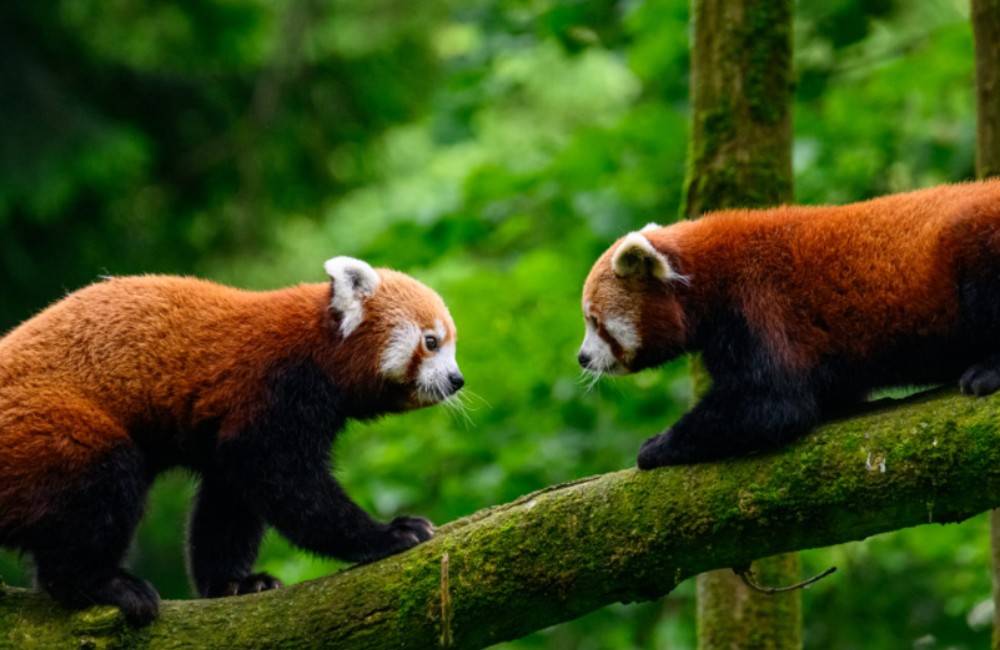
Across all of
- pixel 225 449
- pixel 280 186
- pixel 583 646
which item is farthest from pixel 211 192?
pixel 225 449

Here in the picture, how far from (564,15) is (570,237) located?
1.20m

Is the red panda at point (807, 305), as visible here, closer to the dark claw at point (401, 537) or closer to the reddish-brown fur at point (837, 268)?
the reddish-brown fur at point (837, 268)

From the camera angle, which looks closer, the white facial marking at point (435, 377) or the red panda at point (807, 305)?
the red panda at point (807, 305)

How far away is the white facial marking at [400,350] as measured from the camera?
4969mm

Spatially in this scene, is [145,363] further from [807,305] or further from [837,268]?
[837,268]

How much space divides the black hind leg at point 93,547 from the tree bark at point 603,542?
61mm

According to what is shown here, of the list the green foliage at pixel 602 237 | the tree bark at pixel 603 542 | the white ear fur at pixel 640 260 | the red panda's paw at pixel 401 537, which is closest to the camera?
the tree bark at pixel 603 542

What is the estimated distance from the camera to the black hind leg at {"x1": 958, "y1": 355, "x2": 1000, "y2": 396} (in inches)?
145

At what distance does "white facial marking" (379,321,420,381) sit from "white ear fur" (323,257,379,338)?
0.15 m

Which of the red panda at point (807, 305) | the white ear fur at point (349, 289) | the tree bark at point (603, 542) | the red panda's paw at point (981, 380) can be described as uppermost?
the white ear fur at point (349, 289)

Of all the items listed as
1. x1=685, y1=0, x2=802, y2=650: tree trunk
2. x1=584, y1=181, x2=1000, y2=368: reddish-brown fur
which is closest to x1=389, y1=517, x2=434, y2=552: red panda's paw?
x1=584, y1=181, x2=1000, y2=368: reddish-brown fur

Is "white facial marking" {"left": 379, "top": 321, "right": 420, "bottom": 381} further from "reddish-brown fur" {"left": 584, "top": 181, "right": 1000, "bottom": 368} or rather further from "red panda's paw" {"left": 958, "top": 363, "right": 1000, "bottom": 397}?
"red panda's paw" {"left": 958, "top": 363, "right": 1000, "bottom": 397}

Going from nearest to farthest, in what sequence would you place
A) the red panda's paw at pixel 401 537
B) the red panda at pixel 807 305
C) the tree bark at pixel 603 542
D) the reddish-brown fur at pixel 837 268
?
the tree bark at pixel 603 542, the red panda at pixel 807 305, the reddish-brown fur at pixel 837 268, the red panda's paw at pixel 401 537

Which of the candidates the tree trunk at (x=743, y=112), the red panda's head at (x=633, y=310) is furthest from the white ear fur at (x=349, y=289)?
the tree trunk at (x=743, y=112)
